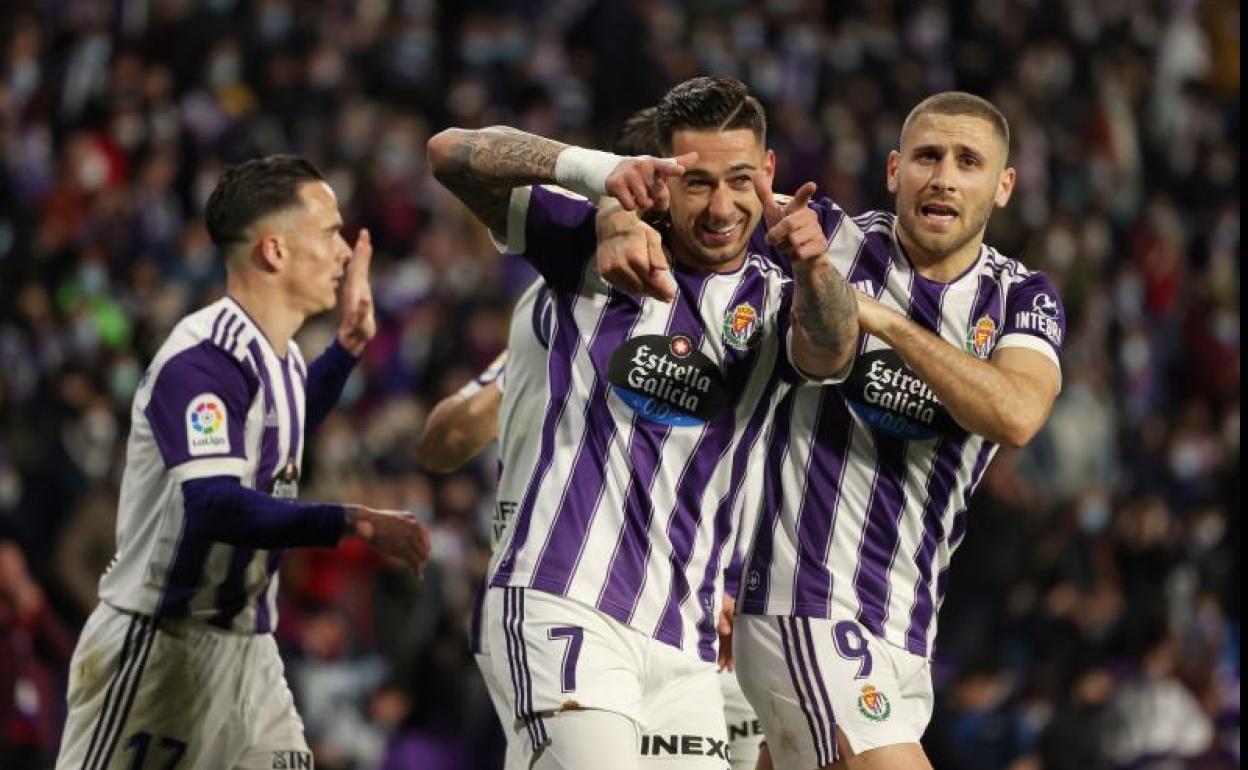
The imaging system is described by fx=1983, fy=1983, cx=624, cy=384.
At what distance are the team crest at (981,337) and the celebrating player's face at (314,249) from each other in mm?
2305

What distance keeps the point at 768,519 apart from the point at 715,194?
1.18 metres

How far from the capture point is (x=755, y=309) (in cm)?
590

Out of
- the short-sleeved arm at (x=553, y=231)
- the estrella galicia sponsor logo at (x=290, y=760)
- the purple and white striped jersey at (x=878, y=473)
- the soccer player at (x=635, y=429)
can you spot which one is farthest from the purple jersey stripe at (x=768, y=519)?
the estrella galicia sponsor logo at (x=290, y=760)

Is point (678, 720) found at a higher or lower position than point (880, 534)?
lower

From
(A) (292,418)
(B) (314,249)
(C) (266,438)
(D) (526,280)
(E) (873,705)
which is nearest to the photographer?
(E) (873,705)

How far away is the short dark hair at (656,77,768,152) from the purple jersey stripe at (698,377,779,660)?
80 centimetres

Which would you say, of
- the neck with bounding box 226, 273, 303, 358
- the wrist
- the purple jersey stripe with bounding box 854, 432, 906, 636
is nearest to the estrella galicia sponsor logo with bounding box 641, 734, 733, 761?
the purple jersey stripe with bounding box 854, 432, 906, 636

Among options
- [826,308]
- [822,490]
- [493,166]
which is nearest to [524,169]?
[493,166]

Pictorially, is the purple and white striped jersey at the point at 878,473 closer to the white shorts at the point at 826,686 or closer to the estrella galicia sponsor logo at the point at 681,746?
the white shorts at the point at 826,686

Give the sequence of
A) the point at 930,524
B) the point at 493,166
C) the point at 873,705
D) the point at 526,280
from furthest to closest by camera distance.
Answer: the point at 526,280
the point at 930,524
the point at 873,705
the point at 493,166

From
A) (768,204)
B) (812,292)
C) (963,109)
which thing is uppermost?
(963,109)

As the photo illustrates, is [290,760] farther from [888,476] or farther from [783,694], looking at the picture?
[888,476]

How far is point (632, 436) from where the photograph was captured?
18.7 feet

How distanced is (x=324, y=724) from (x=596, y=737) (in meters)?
7.58
